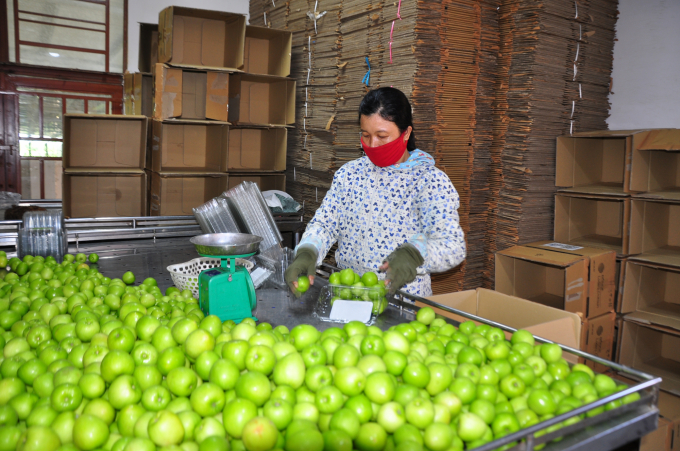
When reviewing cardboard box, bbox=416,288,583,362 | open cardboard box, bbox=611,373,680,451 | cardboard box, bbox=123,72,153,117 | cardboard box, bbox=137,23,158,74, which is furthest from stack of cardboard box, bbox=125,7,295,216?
open cardboard box, bbox=611,373,680,451

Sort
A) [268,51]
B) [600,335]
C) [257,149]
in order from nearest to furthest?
1. [600,335]
2. [268,51]
3. [257,149]

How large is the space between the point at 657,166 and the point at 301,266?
9.91 ft

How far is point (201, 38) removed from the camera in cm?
489

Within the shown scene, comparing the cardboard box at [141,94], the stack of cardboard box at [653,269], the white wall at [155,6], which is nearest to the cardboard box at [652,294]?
the stack of cardboard box at [653,269]

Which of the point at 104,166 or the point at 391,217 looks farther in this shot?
the point at 104,166

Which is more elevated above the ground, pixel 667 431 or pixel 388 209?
pixel 388 209

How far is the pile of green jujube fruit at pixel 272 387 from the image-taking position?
1044mm

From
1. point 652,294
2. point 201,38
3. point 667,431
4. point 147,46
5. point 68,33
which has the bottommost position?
point 667,431

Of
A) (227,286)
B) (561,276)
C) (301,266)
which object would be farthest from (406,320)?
(561,276)

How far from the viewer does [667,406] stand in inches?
128

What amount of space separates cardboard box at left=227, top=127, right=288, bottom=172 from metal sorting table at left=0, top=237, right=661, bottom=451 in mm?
1800

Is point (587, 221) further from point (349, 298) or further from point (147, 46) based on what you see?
point (147, 46)

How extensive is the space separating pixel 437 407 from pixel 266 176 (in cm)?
459

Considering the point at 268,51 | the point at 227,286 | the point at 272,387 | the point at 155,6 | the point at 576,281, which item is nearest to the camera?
the point at 272,387
